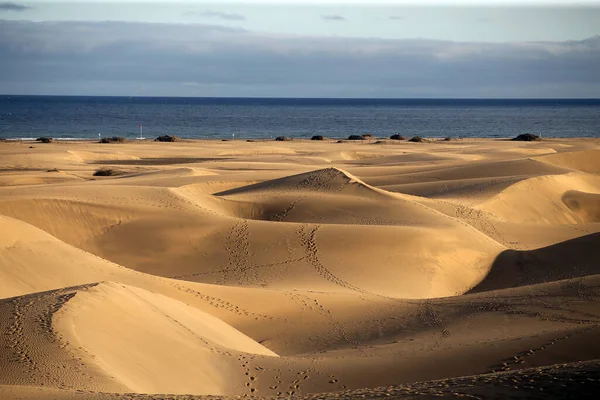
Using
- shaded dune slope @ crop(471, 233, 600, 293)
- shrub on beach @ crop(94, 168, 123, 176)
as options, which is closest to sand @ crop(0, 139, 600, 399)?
shaded dune slope @ crop(471, 233, 600, 293)

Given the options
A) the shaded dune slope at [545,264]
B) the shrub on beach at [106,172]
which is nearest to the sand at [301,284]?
the shaded dune slope at [545,264]

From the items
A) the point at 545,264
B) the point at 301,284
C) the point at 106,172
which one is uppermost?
the point at 106,172

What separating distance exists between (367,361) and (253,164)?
28.0 meters

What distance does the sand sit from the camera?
8.84m

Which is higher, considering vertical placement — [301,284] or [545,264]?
[301,284]

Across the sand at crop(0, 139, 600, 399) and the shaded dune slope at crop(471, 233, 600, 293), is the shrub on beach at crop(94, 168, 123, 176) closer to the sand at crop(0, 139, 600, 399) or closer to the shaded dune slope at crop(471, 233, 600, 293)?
the sand at crop(0, 139, 600, 399)

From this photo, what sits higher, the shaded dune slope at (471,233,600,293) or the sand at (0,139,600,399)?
the sand at (0,139,600,399)

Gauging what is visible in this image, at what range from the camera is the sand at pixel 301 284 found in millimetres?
8836

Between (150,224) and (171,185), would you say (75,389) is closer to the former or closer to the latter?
(150,224)

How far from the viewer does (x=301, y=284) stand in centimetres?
1714

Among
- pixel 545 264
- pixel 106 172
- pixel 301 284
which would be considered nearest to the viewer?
pixel 301 284

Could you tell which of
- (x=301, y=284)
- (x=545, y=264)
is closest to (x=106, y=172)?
(x=301, y=284)

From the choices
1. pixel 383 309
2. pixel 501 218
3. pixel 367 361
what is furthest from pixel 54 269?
pixel 501 218

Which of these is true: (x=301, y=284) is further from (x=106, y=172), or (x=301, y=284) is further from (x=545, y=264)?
(x=106, y=172)
